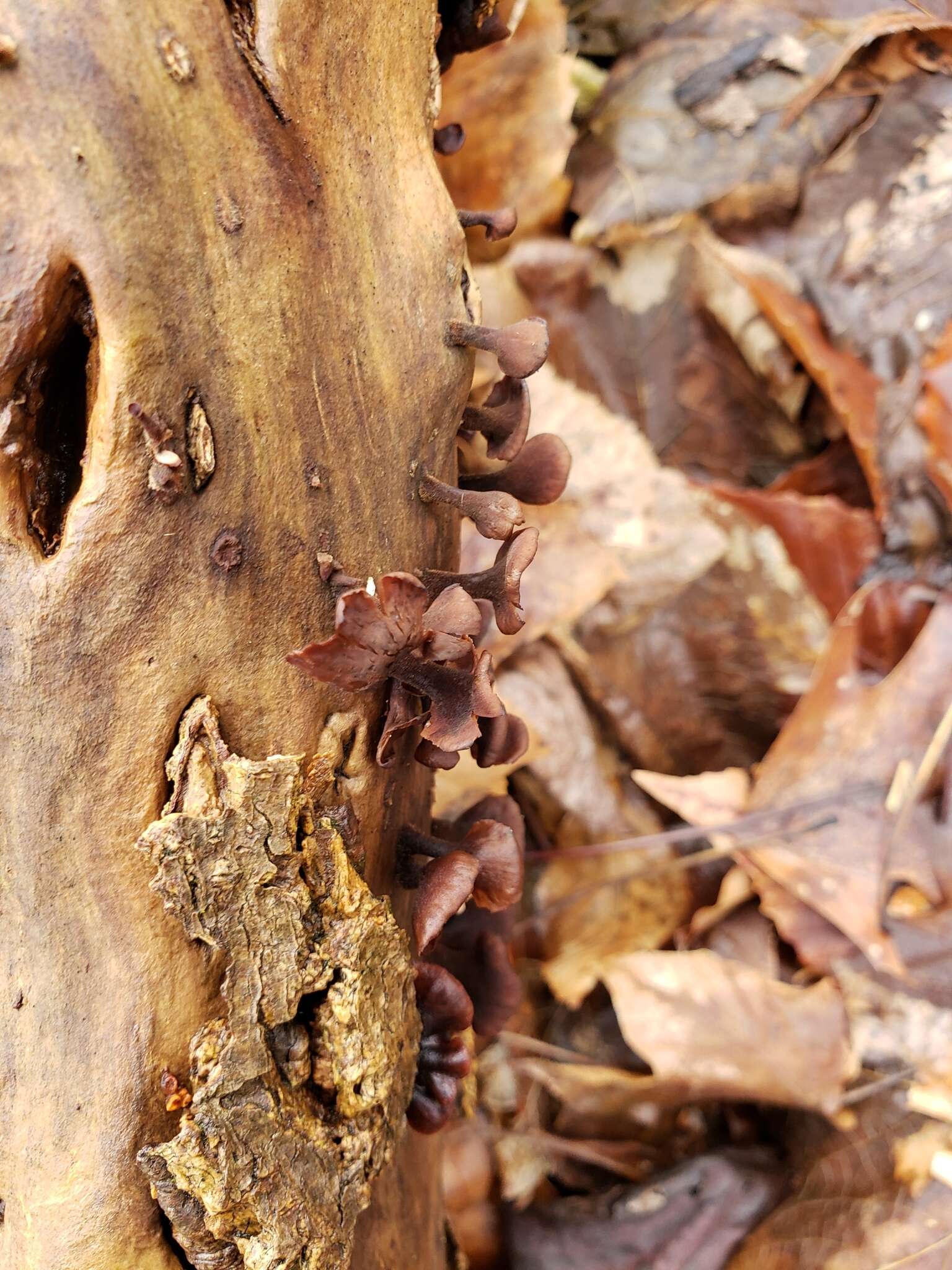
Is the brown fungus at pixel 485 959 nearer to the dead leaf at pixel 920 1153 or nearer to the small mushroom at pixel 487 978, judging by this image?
the small mushroom at pixel 487 978

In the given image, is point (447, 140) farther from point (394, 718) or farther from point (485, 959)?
point (485, 959)

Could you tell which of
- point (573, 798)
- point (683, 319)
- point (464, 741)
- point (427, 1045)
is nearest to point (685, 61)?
point (683, 319)

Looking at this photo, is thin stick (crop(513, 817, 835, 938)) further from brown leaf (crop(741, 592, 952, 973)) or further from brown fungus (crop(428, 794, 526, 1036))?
brown fungus (crop(428, 794, 526, 1036))

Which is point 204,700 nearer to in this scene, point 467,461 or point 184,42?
point 184,42

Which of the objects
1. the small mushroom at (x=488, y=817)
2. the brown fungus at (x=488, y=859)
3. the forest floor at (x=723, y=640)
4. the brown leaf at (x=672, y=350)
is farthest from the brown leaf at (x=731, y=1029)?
the brown leaf at (x=672, y=350)

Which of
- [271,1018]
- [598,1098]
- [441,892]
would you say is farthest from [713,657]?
[271,1018]

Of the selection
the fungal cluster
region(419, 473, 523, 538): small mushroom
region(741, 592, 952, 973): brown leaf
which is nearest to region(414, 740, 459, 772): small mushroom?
the fungal cluster

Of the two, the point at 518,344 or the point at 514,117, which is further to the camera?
the point at 514,117
